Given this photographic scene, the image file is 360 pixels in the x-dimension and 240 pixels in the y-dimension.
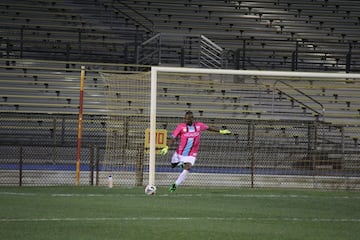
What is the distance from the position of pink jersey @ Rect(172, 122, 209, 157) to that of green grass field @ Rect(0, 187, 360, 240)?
902 mm

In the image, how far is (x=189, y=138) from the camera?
1956cm

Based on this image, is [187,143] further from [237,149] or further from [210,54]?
[210,54]

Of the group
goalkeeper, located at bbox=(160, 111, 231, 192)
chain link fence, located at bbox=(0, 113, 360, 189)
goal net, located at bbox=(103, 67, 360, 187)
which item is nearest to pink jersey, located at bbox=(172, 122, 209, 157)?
goalkeeper, located at bbox=(160, 111, 231, 192)

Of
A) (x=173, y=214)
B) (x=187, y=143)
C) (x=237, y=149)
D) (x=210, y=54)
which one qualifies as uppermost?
(x=210, y=54)

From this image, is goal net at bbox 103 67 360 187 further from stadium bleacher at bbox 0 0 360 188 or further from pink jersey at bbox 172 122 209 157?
pink jersey at bbox 172 122 209 157

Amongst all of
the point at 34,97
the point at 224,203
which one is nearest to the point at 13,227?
the point at 224,203

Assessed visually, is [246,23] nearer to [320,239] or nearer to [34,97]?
[34,97]

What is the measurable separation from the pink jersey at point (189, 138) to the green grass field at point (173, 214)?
0.90 m

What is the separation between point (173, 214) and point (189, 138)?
19.0 ft

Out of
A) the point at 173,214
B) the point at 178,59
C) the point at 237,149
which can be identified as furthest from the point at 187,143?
the point at 178,59

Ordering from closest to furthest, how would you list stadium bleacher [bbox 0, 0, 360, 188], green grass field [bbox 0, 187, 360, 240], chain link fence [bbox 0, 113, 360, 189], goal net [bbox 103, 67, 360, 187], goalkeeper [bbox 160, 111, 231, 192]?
green grass field [bbox 0, 187, 360, 240] → goalkeeper [bbox 160, 111, 231, 192] → goal net [bbox 103, 67, 360, 187] → chain link fence [bbox 0, 113, 360, 189] → stadium bleacher [bbox 0, 0, 360, 188]

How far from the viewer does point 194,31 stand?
32.5 metres

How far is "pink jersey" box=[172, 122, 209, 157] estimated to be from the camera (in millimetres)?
19453

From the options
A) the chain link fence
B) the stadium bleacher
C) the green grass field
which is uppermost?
the stadium bleacher
